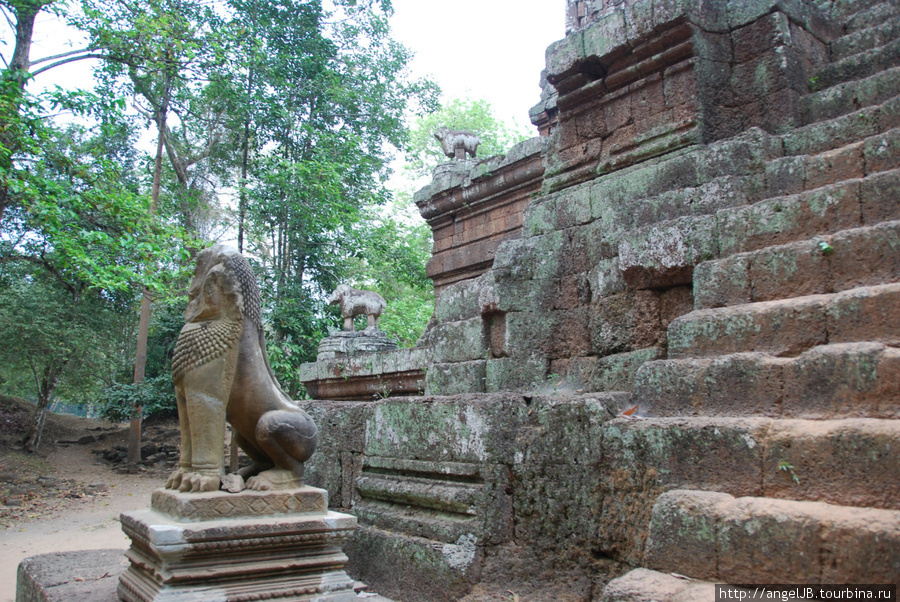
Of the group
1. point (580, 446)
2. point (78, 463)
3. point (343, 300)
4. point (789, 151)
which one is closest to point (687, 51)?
point (789, 151)

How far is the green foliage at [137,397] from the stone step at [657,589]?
11.1 meters

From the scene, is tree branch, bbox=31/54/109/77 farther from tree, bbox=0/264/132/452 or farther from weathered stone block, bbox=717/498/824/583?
weathered stone block, bbox=717/498/824/583

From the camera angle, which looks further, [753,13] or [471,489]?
[753,13]

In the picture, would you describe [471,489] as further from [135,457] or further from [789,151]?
[135,457]

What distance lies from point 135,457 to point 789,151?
1180cm

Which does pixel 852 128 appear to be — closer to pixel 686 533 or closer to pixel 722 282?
pixel 722 282

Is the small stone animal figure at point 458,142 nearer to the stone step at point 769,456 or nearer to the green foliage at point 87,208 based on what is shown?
the green foliage at point 87,208

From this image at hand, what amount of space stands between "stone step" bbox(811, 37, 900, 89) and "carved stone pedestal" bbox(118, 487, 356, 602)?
335 cm

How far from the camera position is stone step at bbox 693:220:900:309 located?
2227 mm

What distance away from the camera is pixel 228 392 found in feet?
9.60

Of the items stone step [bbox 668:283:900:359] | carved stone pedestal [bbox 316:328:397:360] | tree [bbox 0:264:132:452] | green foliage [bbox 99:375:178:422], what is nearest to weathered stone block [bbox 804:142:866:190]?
stone step [bbox 668:283:900:359]

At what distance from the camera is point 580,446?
263 cm

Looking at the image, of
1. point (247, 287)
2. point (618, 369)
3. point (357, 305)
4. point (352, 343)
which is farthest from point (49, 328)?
point (618, 369)

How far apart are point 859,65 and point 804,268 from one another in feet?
5.69
